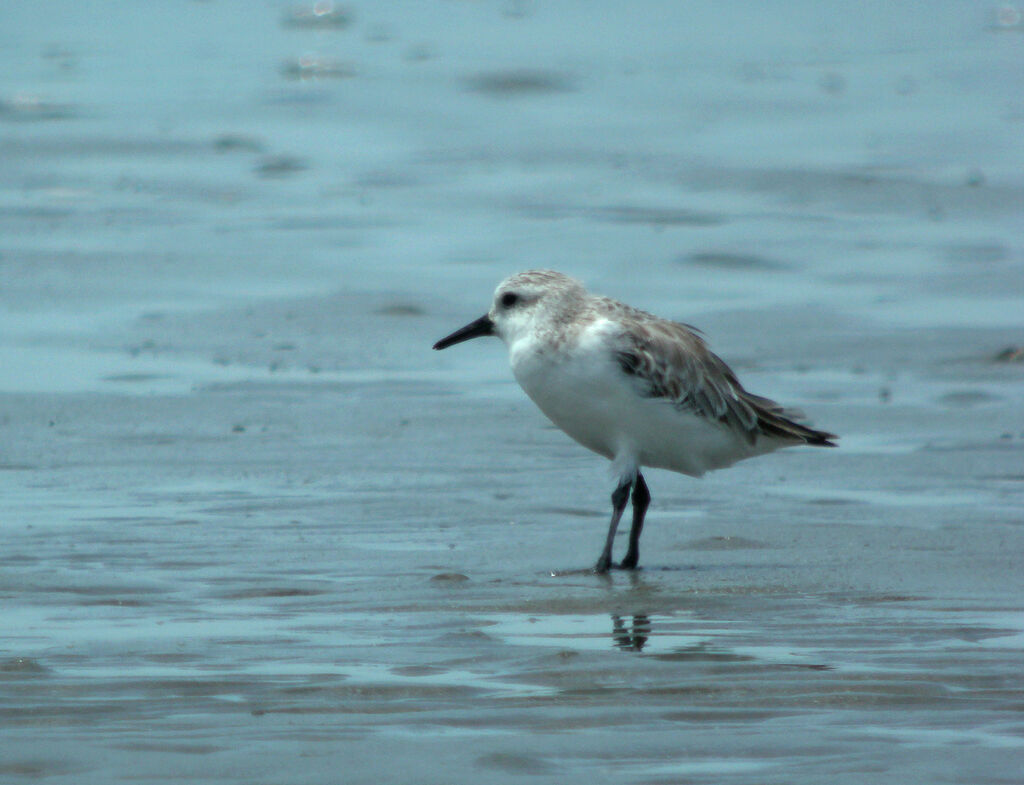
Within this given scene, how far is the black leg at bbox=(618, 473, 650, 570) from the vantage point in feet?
24.9

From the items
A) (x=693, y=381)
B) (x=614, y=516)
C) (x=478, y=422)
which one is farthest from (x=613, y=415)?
(x=478, y=422)

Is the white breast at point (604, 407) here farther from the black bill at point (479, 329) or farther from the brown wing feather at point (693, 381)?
the black bill at point (479, 329)

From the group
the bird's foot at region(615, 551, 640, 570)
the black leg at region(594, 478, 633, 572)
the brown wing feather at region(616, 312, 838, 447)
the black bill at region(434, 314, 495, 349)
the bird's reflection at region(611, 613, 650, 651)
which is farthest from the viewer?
the black bill at region(434, 314, 495, 349)

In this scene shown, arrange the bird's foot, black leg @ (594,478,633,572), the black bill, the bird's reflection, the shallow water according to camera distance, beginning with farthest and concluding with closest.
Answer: the black bill
the bird's foot
black leg @ (594,478,633,572)
the bird's reflection
the shallow water

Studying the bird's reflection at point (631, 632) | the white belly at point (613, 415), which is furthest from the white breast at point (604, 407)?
the bird's reflection at point (631, 632)

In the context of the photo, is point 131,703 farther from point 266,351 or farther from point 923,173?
point 923,173

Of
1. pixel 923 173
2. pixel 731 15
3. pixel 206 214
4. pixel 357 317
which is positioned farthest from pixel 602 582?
pixel 731 15

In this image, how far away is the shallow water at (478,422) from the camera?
507cm

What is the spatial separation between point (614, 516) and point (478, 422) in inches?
103

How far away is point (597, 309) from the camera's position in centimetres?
776

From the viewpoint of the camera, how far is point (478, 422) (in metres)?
10.2

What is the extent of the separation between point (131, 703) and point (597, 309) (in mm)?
3181

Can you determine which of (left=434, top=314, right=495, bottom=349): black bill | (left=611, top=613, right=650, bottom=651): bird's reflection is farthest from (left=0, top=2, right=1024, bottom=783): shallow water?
(left=434, top=314, right=495, bottom=349): black bill

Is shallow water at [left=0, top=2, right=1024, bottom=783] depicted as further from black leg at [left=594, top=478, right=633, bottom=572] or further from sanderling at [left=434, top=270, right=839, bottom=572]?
sanderling at [left=434, top=270, right=839, bottom=572]
